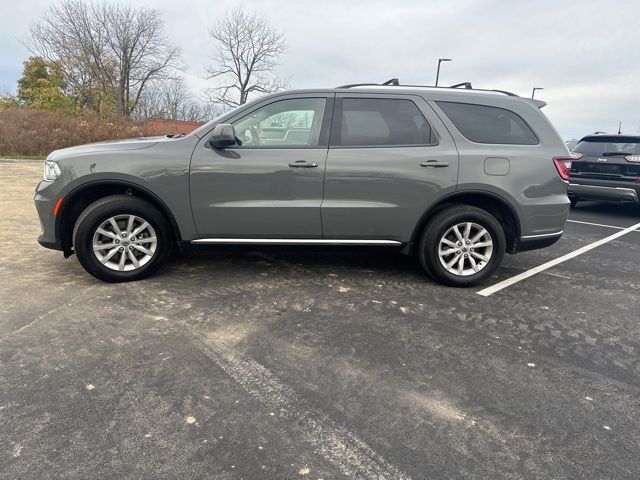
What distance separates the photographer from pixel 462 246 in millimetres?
4332

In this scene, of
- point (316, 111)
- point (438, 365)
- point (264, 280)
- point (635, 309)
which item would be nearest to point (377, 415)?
point (438, 365)

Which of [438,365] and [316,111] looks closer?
[438,365]

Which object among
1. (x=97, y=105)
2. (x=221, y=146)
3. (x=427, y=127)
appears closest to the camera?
(x=221, y=146)

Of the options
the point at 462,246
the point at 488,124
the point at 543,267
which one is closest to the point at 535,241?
the point at 462,246

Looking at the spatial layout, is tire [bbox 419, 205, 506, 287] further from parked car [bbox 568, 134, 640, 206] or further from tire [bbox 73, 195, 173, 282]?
parked car [bbox 568, 134, 640, 206]

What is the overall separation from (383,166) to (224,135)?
144 centimetres

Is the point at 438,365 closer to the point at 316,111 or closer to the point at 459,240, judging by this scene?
the point at 459,240

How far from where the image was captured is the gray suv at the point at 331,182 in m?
3.97

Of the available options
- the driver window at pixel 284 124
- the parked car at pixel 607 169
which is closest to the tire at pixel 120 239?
the driver window at pixel 284 124

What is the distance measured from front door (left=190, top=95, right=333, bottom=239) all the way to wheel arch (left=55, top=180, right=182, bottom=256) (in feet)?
0.97

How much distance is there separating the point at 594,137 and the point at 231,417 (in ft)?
30.0

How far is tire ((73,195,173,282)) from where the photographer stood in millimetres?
3967

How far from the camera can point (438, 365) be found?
294 cm

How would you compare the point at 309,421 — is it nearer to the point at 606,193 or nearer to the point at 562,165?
the point at 562,165
